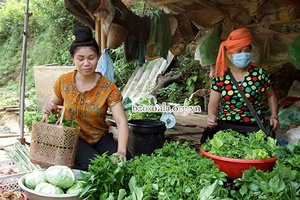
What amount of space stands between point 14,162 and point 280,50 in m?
4.61

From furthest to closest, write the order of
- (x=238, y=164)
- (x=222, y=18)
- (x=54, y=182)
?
(x=222, y=18) < (x=238, y=164) < (x=54, y=182)

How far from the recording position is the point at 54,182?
2301mm

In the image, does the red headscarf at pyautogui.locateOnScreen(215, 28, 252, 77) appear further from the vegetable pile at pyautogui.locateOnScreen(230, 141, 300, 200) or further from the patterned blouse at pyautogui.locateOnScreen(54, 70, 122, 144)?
the vegetable pile at pyautogui.locateOnScreen(230, 141, 300, 200)

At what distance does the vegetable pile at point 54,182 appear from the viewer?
2.26 meters

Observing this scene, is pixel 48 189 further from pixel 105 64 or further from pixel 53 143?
pixel 105 64

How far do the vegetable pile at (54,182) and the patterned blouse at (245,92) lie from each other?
1.98 m

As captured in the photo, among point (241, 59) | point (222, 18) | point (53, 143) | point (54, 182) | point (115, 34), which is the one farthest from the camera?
point (222, 18)

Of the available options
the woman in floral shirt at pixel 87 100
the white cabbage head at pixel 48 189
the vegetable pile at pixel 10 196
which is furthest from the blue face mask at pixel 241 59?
the vegetable pile at pixel 10 196

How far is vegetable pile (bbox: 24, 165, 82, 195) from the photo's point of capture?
226 centimetres

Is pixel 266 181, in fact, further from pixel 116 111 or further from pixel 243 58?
pixel 243 58

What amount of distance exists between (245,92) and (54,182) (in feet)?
7.19

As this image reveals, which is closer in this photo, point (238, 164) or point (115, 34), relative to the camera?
point (238, 164)

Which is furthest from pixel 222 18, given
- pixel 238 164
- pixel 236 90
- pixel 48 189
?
pixel 48 189

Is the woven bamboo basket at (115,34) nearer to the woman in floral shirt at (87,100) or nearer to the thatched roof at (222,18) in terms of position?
the thatched roof at (222,18)
